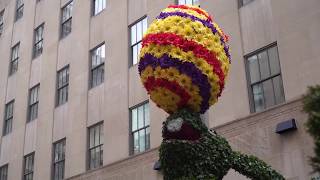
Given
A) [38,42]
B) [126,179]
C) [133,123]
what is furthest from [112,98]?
[38,42]

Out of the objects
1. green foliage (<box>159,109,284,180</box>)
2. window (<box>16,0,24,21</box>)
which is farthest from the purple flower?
window (<box>16,0,24,21</box>)

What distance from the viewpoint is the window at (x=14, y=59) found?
113 feet

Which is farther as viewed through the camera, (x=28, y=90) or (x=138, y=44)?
(x=28, y=90)

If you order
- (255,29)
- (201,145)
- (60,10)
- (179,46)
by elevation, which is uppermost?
(60,10)

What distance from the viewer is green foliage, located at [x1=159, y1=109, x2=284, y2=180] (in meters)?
9.33

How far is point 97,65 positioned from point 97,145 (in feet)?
13.4

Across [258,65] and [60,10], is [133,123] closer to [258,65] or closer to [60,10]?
[258,65]

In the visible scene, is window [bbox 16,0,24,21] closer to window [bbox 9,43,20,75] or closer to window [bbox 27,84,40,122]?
window [bbox 9,43,20,75]

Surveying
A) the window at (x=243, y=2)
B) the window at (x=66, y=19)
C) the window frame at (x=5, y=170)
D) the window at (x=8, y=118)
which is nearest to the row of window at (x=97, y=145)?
the window frame at (x=5, y=170)

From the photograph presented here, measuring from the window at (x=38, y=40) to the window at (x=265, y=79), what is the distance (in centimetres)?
1727

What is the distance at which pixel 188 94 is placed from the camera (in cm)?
954

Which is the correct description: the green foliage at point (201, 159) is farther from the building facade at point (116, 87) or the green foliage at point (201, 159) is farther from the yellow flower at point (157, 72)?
the building facade at point (116, 87)

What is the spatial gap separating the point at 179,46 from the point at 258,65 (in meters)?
8.91

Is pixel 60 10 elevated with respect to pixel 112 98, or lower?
elevated
